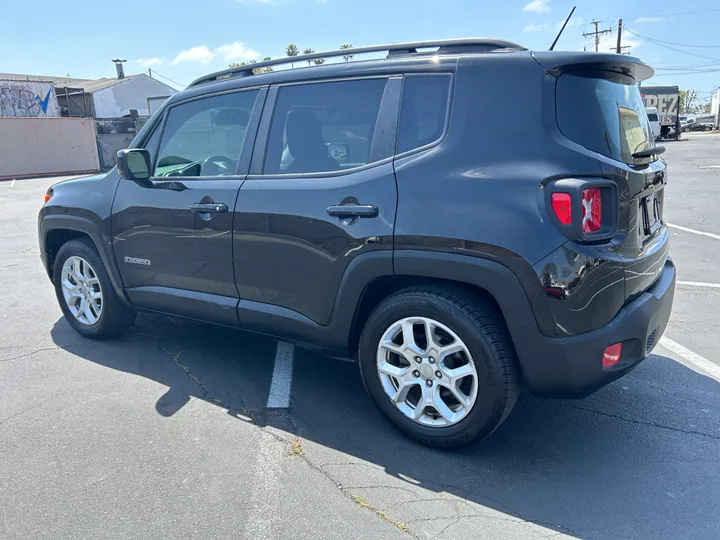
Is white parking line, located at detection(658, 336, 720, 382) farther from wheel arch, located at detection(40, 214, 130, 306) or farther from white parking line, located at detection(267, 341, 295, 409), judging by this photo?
→ wheel arch, located at detection(40, 214, 130, 306)

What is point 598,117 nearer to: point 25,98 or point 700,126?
point 25,98

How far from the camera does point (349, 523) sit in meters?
2.48

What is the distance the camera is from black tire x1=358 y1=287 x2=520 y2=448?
8.98 feet

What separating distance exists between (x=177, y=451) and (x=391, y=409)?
1.17m

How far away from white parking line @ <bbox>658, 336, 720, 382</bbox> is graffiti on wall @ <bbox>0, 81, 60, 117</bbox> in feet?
133

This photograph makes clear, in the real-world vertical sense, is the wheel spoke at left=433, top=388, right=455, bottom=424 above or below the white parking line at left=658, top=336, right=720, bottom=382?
above

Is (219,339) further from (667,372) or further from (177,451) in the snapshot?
(667,372)

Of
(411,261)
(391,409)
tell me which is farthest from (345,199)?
(391,409)

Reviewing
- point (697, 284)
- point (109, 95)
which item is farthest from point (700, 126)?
point (697, 284)

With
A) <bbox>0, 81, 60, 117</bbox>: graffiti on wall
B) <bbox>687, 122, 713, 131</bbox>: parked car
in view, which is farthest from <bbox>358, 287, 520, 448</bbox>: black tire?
<bbox>687, 122, 713, 131</bbox>: parked car

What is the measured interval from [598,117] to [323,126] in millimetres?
1490

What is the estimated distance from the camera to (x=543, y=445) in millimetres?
3057

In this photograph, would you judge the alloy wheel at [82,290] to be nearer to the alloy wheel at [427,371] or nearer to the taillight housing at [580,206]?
the alloy wheel at [427,371]

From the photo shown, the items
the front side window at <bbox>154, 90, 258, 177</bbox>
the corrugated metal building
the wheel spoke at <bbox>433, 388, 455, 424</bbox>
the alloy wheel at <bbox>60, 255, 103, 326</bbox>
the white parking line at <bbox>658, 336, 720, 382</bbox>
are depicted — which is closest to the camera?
the wheel spoke at <bbox>433, 388, 455, 424</bbox>
